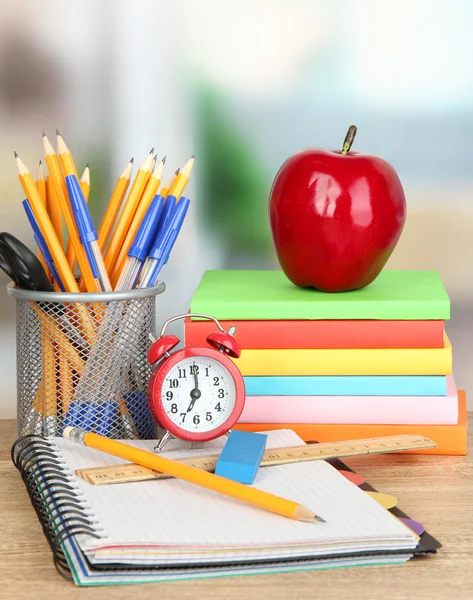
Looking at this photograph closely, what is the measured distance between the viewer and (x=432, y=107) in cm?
104

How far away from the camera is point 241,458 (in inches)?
27.0

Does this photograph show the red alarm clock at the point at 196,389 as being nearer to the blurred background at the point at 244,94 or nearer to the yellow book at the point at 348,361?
the yellow book at the point at 348,361

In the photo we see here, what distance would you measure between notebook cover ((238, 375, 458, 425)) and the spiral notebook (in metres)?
0.15

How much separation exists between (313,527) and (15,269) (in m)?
0.37

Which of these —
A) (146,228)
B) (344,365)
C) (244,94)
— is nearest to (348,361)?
(344,365)

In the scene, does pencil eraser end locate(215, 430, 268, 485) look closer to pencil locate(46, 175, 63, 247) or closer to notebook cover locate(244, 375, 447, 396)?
notebook cover locate(244, 375, 447, 396)

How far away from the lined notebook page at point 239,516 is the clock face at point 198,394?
0.08m

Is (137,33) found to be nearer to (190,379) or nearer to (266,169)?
(266,169)

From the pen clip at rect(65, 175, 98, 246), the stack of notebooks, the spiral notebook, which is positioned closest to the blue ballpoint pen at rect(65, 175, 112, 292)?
the pen clip at rect(65, 175, 98, 246)

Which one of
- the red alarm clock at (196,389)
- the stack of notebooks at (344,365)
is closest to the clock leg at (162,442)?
the red alarm clock at (196,389)

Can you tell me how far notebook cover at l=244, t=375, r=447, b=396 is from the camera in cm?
83

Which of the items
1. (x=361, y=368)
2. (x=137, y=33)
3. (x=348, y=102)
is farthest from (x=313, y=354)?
(x=137, y=33)

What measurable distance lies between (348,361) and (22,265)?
32 centimetres

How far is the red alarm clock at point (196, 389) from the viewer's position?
756 millimetres
